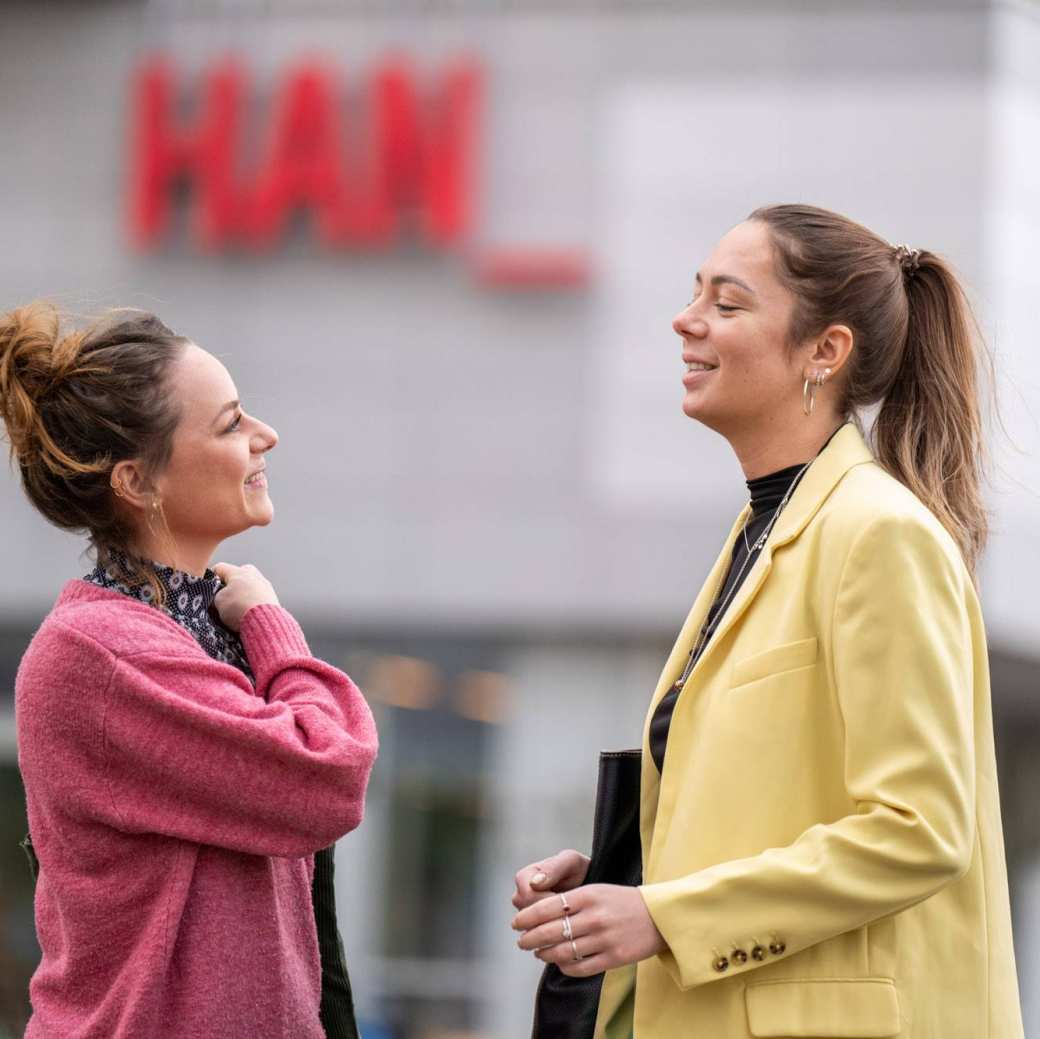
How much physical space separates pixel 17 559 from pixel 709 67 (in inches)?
242

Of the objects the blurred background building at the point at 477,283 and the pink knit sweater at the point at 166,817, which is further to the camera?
the blurred background building at the point at 477,283

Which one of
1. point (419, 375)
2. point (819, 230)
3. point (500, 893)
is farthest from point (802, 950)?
point (419, 375)

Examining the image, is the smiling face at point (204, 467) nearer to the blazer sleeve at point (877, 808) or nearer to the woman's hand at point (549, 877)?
the woman's hand at point (549, 877)

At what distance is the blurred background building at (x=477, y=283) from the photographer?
12.4 m

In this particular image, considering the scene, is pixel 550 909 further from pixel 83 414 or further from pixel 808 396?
pixel 83 414

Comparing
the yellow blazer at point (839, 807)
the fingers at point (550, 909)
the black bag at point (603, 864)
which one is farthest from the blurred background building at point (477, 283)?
the fingers at point (550, 909)

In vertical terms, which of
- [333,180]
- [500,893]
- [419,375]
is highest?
[333,180]

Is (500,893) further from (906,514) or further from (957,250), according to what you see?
(906,514)

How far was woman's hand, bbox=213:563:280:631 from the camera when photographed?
9.11 ft

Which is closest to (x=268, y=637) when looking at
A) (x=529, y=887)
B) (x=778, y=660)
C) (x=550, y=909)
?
(x=529, y=887)

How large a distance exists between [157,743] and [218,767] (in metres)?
0.09

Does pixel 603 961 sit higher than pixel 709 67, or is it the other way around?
pixel 709 67

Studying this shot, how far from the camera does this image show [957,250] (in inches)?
488

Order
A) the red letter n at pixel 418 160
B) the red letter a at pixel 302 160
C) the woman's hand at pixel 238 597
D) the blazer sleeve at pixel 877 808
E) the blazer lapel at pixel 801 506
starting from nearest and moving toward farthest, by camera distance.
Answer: the blazer sleeve at pixel 877 808
the blazer lapel at pixel 801 506
the woman's hand at pixel 238 597
the red letter n at pixel 418 160
the red letter a at pixel 302 160
